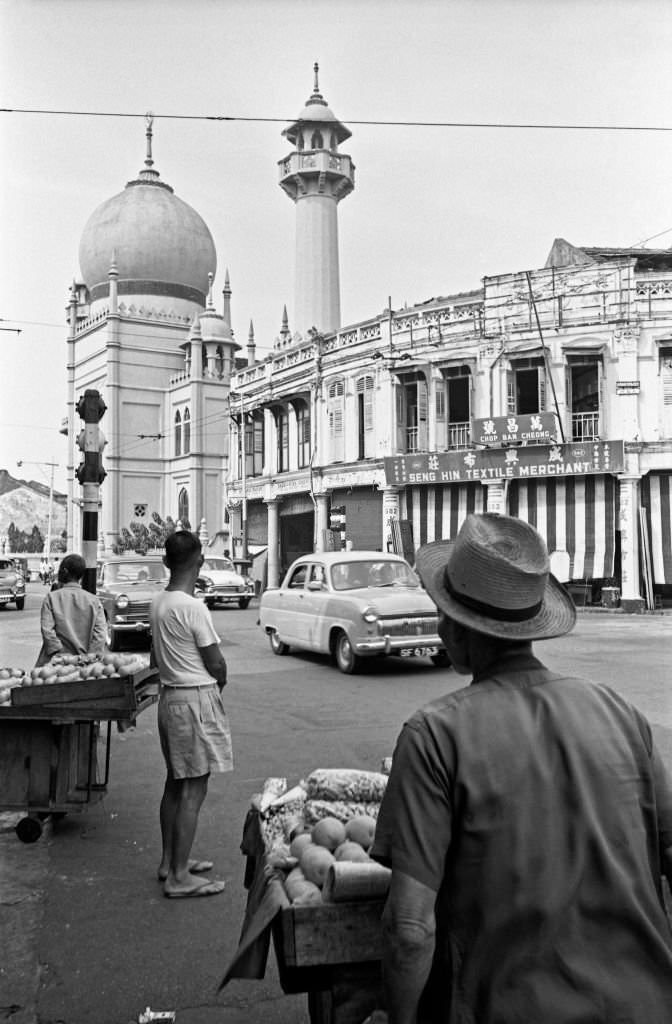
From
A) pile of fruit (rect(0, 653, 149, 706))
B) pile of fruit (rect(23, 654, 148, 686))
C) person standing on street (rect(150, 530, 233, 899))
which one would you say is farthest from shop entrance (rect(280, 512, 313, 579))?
person standing on street (rect(150, 530, 233, 899))

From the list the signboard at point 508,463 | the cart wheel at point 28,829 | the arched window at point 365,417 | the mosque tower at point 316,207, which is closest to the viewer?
the cart wheel at point 28,829

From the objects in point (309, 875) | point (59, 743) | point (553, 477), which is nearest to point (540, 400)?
point (553, 477)

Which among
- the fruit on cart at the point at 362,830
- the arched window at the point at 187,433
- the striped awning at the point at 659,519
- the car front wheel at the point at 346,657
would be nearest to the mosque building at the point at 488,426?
the striped awning at the point at 659,519

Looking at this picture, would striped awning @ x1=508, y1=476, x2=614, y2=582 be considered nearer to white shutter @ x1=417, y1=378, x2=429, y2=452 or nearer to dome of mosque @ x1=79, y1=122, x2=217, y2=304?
white shutter @ x1=417, y1=378, x2=429, y2=452

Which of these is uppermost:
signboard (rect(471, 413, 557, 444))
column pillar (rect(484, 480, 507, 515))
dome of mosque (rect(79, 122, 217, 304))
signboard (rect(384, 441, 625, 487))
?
dome of mosque (rect(79, 122, 217, 304))

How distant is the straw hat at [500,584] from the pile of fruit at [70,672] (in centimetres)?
371

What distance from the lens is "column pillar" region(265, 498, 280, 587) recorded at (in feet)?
128

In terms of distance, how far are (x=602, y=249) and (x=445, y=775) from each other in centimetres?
3162

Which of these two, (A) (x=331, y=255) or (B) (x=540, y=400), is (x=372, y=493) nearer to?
(B) (x=540, y=400)

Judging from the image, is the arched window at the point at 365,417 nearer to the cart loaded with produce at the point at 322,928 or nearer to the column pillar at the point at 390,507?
the column pillar at the point at 390,507

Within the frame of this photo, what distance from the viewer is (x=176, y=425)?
59.3m

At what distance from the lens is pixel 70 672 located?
602 cm

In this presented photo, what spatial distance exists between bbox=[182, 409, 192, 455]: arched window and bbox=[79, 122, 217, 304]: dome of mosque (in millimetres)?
8932

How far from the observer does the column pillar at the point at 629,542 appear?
85.0 ft
